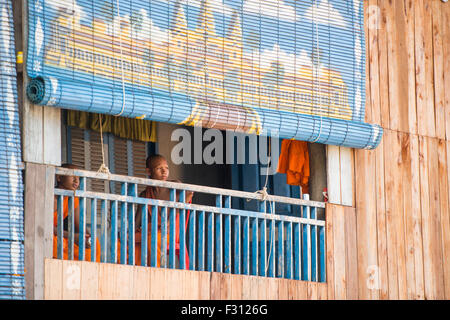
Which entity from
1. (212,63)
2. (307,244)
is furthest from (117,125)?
(307,244)

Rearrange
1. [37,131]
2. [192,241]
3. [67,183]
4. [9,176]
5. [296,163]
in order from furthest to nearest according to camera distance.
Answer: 1. [296,163]
2. [67,183]
3. [192,241]
4. [37,131]
5. [9,176]

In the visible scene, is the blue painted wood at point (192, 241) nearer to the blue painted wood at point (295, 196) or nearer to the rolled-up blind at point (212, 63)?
the rolled-up blind at point (212, 63)

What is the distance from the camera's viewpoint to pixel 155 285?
23.2 ft

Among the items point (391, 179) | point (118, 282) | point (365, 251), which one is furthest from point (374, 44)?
point (118, 282)

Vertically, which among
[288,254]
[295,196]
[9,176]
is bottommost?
[288,254]

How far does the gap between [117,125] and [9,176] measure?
11.6 feet

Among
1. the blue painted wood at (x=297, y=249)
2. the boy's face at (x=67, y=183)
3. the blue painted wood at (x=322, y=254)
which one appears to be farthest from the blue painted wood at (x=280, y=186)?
the boy's face at (x=67, y=183)

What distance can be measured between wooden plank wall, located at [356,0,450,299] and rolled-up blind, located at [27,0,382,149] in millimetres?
336

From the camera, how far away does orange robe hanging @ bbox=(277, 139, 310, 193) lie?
8.59 metres

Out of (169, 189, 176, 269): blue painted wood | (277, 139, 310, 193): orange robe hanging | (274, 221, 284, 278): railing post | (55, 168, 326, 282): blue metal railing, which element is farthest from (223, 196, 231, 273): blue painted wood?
(277, 139, 310, 193): orange robe hanging

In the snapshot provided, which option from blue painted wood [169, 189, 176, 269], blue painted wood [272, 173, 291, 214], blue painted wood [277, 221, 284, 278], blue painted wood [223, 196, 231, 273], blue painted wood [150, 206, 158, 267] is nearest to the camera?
blue painted wood [150, 206, 158, 267]

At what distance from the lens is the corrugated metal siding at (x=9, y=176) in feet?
20.6

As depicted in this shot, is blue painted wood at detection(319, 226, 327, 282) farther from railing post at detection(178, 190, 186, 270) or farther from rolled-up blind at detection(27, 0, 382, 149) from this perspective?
railing post at detection(178, 190, 186, 270)

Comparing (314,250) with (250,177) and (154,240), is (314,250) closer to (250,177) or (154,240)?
(154,240)
